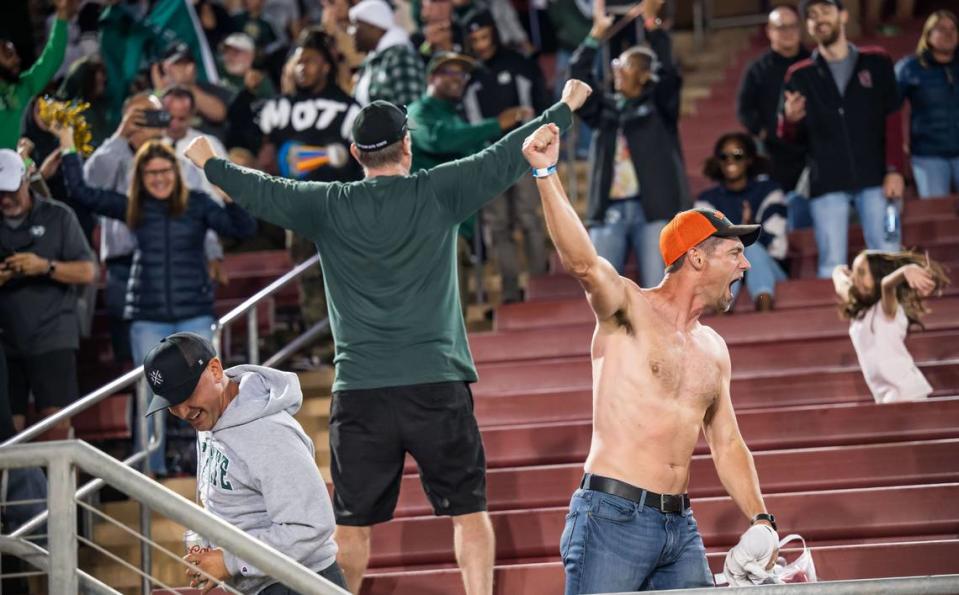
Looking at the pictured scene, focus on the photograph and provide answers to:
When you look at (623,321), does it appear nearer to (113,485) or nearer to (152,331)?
(113,485)

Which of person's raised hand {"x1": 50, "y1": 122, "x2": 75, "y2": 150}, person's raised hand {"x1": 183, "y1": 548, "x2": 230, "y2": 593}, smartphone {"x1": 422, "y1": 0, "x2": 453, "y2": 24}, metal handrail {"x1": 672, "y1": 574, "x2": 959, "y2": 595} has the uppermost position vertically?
smartphone {"x1": 422, "y1": 0, "x2": 453, "y2": 24}

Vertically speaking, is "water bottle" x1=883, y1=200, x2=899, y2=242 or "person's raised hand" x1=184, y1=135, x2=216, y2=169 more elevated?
"person's raised hand" x1=184, y1=135, x2=216, y2=169

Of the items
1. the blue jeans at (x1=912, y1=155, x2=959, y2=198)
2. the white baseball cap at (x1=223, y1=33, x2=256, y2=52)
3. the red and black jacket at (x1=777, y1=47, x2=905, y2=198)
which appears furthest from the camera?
the white baseball cap at (x1=223, y1=33, x2=256, y2=52)

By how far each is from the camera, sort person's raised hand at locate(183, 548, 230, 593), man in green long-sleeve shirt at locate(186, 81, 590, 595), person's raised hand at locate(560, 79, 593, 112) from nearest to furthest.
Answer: person's raised hand at locate(183, 548, 230, 593), person's raised hand at locate(560, 79, 593, 112), man in green long-sleeve shirt at locate(186, 81, 590, 595)

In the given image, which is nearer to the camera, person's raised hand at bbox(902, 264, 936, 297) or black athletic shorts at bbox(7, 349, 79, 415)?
person's raised hand at bbox(902, 264, 936, 297)

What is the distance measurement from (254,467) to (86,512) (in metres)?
3.51

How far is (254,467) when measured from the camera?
509 cm

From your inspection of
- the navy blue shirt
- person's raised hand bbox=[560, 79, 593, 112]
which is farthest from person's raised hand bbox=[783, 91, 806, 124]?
person's raised hand bbox=[560, 79, 593, 112]

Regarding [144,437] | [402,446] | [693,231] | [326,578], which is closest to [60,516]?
[326,578]

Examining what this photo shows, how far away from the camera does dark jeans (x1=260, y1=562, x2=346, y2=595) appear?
5.12 metres

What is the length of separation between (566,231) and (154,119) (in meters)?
5.47

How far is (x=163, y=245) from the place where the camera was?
915 cm

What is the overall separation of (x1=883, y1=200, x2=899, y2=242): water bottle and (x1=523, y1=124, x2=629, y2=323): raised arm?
187 inches

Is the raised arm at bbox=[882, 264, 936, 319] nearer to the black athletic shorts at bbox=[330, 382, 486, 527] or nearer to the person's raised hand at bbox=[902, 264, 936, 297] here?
the person's raised hand at bbox=[902, 264, 936, 297]
